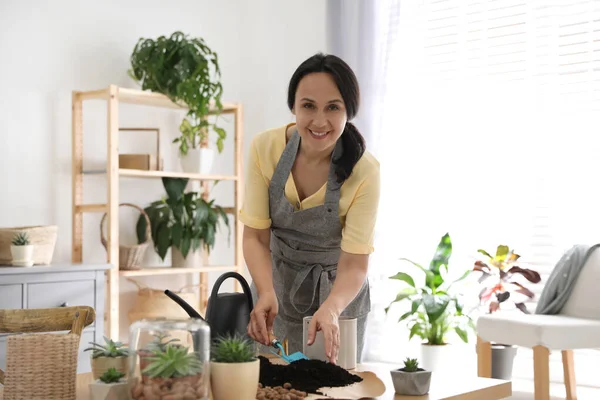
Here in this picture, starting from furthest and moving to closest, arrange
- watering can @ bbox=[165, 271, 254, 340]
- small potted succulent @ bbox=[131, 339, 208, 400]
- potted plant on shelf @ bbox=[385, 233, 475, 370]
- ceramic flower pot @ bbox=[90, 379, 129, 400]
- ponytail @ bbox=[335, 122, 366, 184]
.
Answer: potted plant on shelf @ bbox=[385, 233, 475, 370], ponytail @ bbox=[335, 122, 366, 184], watering can @ bbox=[165, 271, 254, 340], ceramic flower pot @ bbox=[90, 379, 129, 400], small potted succulent @ bbox=[131, 339, 208, 400]

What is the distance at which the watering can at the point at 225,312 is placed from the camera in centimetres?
165

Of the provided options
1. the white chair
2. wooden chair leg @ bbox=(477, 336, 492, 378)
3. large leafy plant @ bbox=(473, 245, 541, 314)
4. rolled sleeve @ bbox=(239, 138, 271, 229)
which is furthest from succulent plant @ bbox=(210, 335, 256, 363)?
large leafy plant @ bbox=(473, 245, 541, 314)

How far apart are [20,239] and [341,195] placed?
6.46 ft

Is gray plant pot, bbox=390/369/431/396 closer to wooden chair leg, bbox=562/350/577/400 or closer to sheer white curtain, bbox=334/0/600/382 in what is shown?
wooden chair leg, bbox=562/350/577/400

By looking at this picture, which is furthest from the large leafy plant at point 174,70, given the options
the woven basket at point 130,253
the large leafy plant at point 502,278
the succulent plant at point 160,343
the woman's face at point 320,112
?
the succulent plant at point 160,343

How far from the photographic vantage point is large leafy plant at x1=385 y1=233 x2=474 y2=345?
13.7ft

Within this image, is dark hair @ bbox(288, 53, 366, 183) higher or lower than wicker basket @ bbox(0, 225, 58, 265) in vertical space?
higher

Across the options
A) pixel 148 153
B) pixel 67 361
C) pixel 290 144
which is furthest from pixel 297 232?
pixel 148 153

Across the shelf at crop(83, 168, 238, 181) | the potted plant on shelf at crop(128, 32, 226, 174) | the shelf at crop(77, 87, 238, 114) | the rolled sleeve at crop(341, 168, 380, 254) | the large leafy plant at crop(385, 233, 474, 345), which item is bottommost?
the large leafy plant at crop(385, 233, 474, 345)

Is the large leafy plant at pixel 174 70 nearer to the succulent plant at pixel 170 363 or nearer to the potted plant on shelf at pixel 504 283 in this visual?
the potted plant on shelf at pixel 504 283

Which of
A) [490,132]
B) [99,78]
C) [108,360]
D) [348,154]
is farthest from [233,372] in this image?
[490,132]

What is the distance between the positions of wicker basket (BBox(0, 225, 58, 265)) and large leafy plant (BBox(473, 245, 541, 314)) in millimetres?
2124

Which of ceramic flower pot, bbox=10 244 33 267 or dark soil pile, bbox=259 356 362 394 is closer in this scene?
dark soil pile, bbox=259 356 362 394

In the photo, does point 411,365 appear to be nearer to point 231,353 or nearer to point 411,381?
point 411,381
